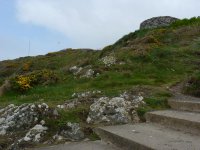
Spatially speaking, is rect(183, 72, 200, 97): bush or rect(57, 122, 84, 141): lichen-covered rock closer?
rect(57, 122, 84, 141): lichen-covered rock

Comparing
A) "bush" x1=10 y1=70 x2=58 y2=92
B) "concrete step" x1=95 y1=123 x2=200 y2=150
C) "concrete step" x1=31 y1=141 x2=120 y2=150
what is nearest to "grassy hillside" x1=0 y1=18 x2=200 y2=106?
"bush" x1=10 y1=70 x2=58 y2=92

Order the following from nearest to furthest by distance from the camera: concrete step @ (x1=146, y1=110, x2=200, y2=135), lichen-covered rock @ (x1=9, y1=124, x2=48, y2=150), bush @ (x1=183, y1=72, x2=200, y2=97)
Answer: concrete step @ (x1=146, y1=110, x2=200, y2=135) → lichen-covered rock @ (x1=9, y1=124, x2=48, y2=150) → bush @ (x1=183, y1=72, x2=200, y2=97)

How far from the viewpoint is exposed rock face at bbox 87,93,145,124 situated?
7497 mm

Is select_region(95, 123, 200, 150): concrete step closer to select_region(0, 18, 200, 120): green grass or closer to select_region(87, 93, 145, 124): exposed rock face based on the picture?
select_region(87, 93, 145, 124): exposed rock face

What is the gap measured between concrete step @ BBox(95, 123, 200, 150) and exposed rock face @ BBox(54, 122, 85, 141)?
31 centimetres

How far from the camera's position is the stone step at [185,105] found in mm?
7294

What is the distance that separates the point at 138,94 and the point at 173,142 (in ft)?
10.8

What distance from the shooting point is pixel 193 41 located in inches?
651

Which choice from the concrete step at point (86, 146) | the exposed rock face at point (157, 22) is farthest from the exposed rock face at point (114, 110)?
the exposed rock face at point (157, 22)

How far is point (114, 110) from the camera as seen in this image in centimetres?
772

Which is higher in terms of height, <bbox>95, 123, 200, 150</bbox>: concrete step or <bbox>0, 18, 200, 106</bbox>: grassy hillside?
<bbox>0, 18, 200, 106</bbox>: grassy hillside

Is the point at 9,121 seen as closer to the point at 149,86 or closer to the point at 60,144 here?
the point at 60,144

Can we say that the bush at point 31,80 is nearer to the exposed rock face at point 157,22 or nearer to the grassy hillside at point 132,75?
the grassy hillside at point 132,75

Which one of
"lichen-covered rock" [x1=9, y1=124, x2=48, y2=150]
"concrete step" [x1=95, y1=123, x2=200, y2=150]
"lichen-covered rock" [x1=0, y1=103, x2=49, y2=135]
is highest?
"lichen-covered rock" [x1=0, y1=103, x2=49, y2=135]
